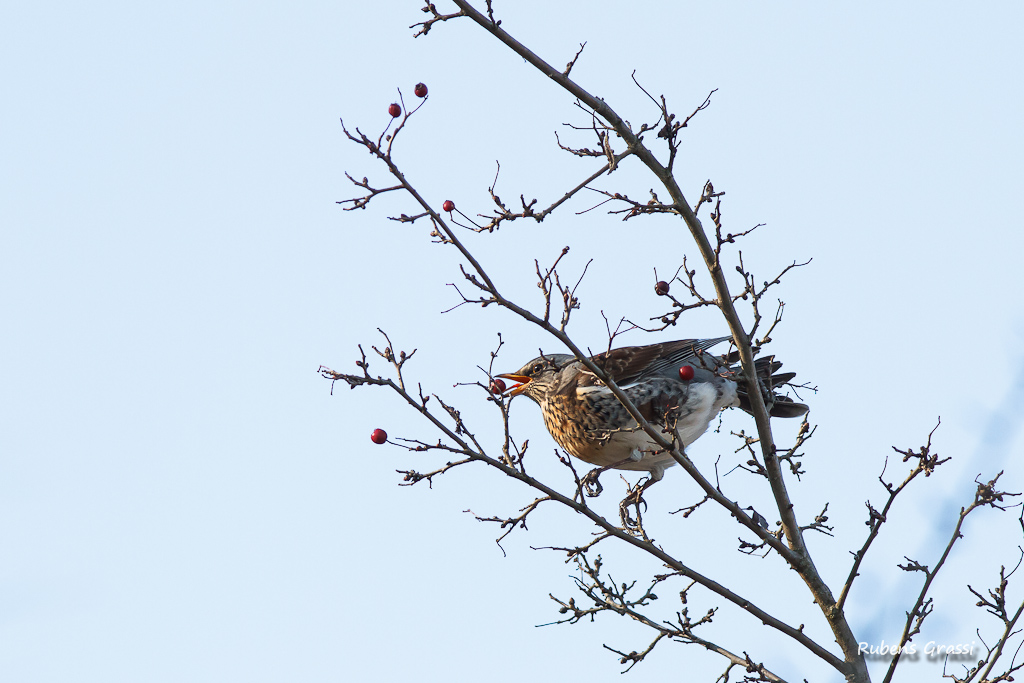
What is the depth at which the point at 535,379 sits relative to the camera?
8078 millimetres

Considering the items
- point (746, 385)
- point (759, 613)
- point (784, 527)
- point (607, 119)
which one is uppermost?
point (607, 119)

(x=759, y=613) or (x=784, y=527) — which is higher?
(x=784, y=527)

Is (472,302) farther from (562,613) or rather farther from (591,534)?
(562,613)

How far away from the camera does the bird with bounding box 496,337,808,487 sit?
22.6 ft

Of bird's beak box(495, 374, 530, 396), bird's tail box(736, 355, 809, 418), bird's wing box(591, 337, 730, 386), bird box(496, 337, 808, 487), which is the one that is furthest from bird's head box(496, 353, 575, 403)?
bird's tail box(736, 355, 809, 418)

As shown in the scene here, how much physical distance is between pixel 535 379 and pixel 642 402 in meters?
1.20

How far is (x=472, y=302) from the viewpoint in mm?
4258

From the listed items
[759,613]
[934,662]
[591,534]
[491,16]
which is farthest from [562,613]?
[491,16]

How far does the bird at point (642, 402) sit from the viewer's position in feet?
22.6

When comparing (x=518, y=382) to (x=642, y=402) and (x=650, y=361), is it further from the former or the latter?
(x=642, y=402)

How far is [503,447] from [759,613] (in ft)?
4.96

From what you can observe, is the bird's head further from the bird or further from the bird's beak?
the bird

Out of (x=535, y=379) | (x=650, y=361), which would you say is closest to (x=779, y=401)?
(x=650, y=361)

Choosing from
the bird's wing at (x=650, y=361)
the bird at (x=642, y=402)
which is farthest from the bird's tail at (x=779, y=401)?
the bird's wing at (x=650, y=361)
